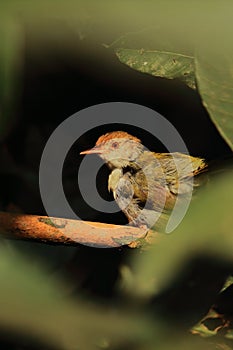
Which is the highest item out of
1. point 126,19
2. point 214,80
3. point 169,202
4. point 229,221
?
point 169,202

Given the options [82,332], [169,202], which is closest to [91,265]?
[169,202]

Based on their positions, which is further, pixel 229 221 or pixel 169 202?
pixel 169 202

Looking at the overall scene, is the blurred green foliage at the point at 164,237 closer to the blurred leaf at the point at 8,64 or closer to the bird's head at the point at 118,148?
the blurred leaf at the point at 8,64

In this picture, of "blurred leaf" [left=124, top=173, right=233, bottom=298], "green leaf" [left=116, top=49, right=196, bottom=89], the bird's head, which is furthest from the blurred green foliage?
the bird's head

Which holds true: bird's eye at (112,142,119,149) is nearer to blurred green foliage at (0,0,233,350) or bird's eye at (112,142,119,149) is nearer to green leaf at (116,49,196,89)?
green leaf at (116,49,196,89)

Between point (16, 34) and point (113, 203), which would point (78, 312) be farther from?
point (113, 203)
